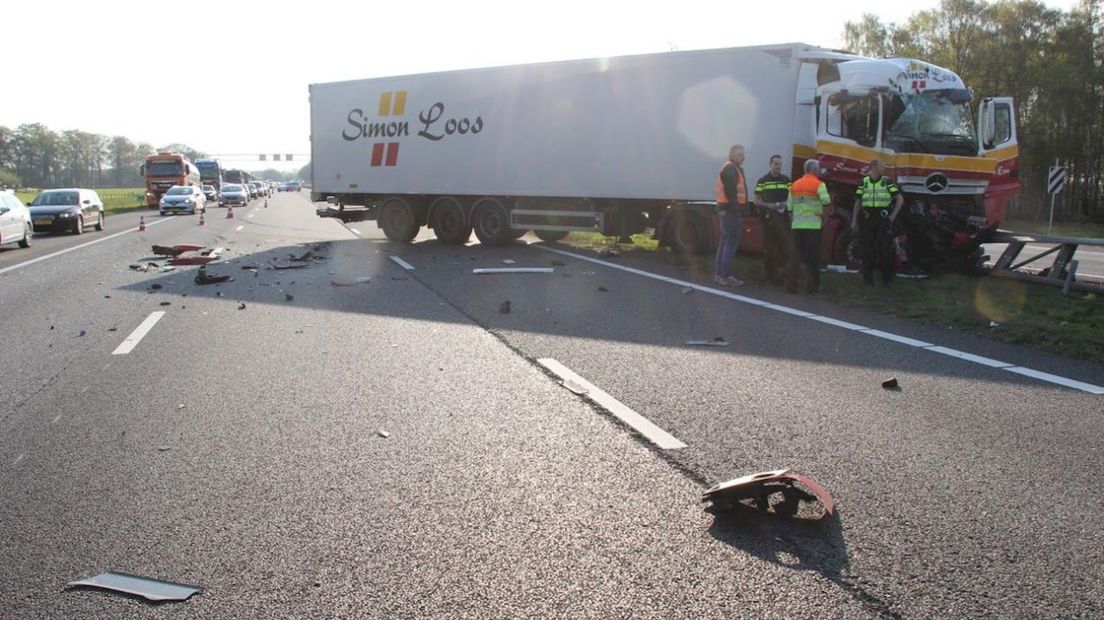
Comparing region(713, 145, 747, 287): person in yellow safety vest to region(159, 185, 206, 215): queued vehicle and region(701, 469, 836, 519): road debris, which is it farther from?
Answer: region(159, 185, 206, 215): queued vehicle

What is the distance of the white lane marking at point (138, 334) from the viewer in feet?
27.3

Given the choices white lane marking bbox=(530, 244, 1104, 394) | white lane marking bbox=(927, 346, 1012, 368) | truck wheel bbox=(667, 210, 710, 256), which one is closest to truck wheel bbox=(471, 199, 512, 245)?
truck wheel bbox=(667, 210, 710, 256)

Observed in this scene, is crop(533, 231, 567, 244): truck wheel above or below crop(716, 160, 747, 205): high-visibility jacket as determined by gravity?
below

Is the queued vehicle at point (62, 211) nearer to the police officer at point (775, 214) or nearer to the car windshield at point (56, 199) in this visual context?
the car windshield at point (56, 199)

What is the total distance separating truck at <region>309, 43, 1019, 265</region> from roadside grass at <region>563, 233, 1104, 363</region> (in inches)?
52.9

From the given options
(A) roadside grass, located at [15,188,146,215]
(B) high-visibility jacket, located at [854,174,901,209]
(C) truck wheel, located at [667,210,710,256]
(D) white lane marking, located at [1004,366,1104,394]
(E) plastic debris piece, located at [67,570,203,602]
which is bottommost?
(A) roadside grass, located at [15,188,146,215]

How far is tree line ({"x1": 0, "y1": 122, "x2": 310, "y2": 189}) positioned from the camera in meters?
158

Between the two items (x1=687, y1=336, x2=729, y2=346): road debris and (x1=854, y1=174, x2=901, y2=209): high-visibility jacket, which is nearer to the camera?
(x1=687, y1=336, x2=729, y2=346): road debris

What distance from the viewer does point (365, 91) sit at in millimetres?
21734

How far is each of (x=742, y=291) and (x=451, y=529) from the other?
30.0 feet

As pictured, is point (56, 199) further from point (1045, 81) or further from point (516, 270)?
point (1045, 81)

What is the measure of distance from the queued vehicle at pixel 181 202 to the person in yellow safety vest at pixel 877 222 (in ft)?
119

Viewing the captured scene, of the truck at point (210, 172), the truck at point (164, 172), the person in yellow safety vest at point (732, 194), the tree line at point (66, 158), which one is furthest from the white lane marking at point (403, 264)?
the tree line at point (66, 158)

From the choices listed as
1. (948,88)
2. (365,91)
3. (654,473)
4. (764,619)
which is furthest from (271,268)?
(764,619)
